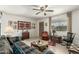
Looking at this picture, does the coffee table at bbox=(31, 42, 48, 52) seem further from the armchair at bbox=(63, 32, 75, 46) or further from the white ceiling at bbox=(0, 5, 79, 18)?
the white ceiling at bbox=(0, 5, 79, 18)

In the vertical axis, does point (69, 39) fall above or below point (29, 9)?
below

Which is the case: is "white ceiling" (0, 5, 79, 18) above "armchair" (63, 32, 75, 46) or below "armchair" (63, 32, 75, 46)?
above

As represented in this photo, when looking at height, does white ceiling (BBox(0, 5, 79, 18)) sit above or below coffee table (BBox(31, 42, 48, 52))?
above

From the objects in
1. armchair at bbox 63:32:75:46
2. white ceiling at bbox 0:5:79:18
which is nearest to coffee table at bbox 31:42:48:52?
armchair at bbox 63:32:75:46

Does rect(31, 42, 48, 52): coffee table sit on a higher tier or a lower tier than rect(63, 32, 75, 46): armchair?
lower

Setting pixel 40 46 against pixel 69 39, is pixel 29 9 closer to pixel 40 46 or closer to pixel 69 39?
pixel 40 46

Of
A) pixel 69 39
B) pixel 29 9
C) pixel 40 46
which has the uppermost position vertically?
pixel 29 9

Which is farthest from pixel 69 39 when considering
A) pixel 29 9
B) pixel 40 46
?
pixel 29 9

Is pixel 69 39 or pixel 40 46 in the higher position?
pixel 69 39

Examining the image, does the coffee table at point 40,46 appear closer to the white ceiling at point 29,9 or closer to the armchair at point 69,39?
the armchair at point 69,39

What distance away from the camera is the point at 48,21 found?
195 centimetres

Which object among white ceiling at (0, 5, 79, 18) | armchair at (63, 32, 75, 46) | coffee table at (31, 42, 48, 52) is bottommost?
coffee table at (31, 42, 48, 52)

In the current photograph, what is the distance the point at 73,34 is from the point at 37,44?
0.68 meters

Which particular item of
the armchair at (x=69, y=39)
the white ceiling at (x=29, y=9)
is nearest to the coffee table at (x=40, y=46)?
the armchair at (x=69, y=39)
